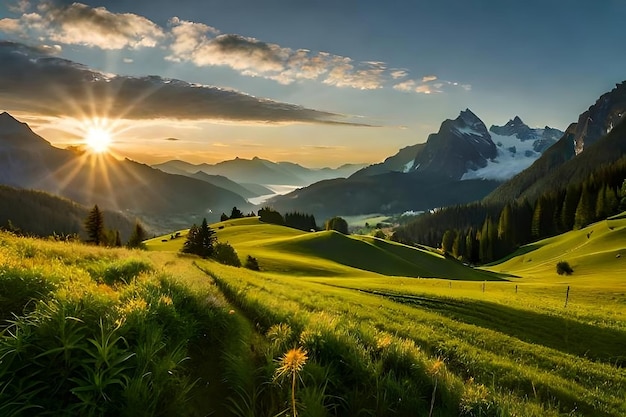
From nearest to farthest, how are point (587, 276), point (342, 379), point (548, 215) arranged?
point (342, 379)
point (587, 276)
point (548, 215)

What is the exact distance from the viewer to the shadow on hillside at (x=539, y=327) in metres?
23.2

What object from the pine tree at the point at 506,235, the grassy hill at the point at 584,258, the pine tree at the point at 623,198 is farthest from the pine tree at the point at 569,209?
the grassy hill at the point at 584,258

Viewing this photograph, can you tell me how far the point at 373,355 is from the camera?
7.60 m

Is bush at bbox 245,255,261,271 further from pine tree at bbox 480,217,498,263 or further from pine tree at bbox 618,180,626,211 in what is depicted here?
pine tree at bbox 618,180,626,211

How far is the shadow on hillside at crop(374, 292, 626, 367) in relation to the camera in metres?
23.2

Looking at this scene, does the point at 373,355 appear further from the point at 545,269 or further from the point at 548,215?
the point at 548,215

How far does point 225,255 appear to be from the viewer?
194 feet

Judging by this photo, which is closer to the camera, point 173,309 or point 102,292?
point 102,292

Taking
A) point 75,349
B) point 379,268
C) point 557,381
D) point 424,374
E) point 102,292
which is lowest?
point 379,268

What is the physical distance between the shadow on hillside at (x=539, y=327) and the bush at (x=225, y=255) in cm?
3139

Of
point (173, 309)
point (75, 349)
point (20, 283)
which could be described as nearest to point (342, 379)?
point (173, 309)

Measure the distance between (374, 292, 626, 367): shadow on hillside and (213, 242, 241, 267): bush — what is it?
103 ft

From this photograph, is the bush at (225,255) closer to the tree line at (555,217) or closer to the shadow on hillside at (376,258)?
the shadow on hillside at (376,258)

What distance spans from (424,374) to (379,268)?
3403 inches
